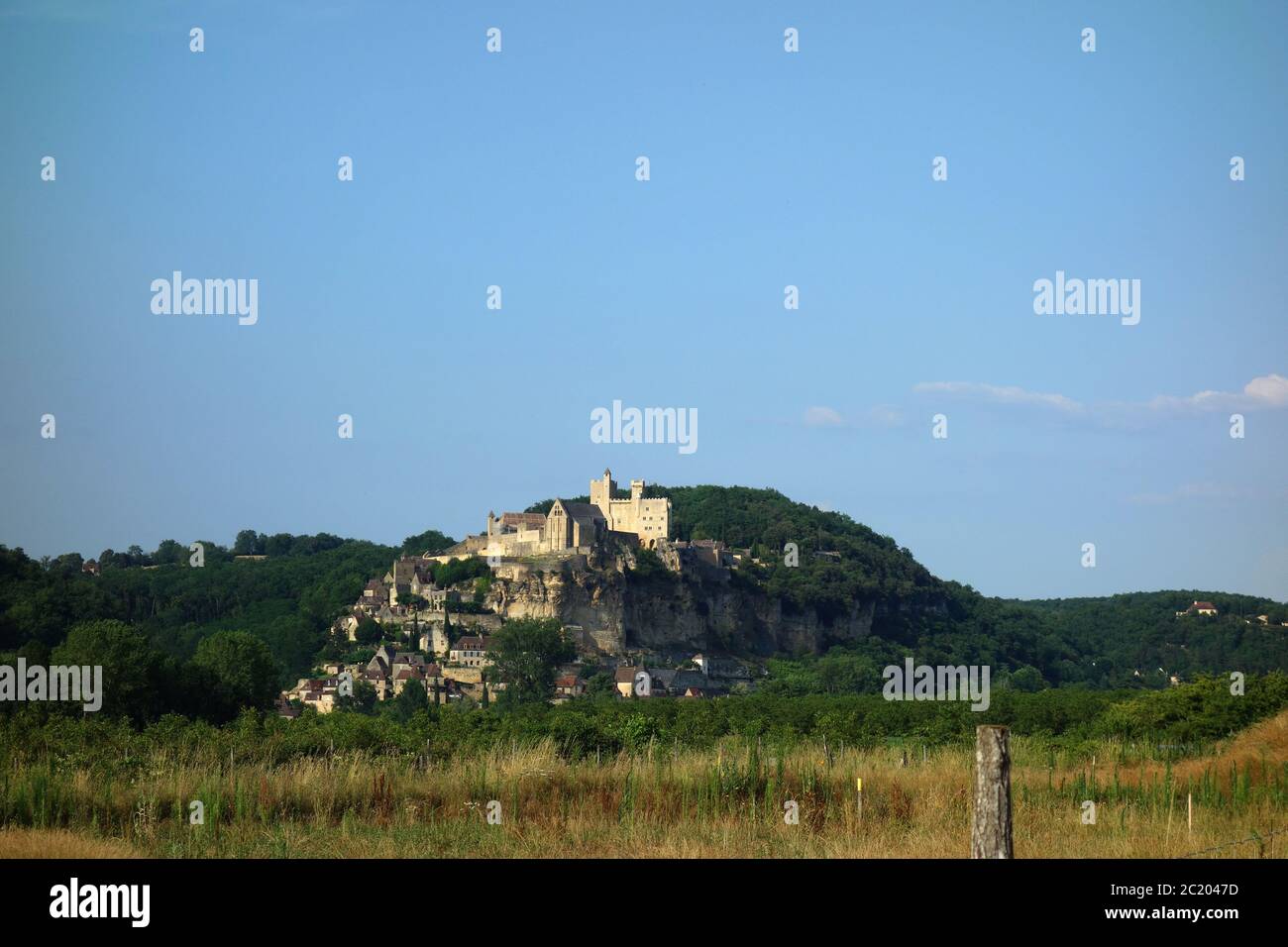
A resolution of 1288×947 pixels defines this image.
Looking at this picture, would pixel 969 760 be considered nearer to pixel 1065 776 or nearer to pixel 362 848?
pixel 1065 776

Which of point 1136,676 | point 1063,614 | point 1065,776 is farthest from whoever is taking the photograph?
point 1063,614

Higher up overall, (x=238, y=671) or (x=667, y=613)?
(x=667, y=613)

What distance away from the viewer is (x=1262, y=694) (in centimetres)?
2317

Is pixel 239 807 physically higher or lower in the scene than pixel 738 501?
lower

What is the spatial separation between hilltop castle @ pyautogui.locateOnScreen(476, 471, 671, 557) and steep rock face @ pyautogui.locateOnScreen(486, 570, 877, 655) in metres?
4.23

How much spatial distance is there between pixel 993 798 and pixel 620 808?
6.18m

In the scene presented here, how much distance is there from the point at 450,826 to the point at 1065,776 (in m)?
7.21

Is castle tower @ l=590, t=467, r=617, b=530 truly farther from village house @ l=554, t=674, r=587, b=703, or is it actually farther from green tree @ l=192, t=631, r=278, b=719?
green tree @ l=192, t=631, r=278, b=719

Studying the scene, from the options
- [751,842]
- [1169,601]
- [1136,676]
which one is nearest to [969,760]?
[751,842]

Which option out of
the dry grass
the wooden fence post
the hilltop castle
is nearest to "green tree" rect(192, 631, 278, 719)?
the dry grass

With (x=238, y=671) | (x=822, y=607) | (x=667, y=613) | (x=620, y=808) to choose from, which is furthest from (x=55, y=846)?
(x=822, y=607)

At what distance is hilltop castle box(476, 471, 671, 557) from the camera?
93375mm

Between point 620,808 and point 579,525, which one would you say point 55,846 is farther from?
point 579,525

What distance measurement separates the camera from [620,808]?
13203mm
